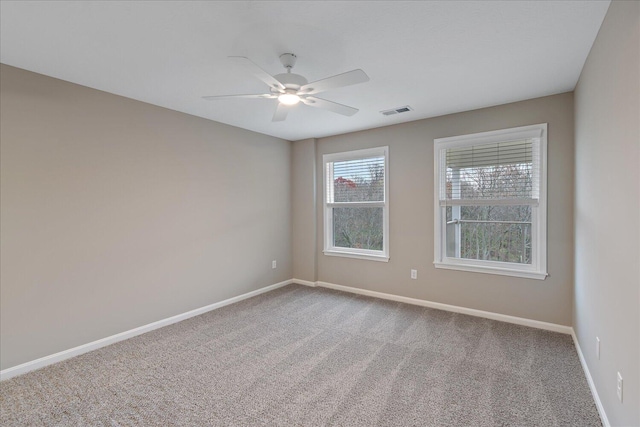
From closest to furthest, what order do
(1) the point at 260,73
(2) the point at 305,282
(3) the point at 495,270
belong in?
1. (1) the point at 260,73
2. (3) the point at 495,270
3. (2) the point at 305,282

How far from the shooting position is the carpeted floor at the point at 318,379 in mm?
1938

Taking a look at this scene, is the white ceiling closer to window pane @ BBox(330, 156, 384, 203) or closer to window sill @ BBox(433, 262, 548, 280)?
window pane @ BBox(330, 156, 384, 203)

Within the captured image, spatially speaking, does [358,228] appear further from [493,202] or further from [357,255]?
[493,202]

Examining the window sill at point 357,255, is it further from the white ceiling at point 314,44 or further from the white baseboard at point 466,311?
the white ceiling at point 314,44

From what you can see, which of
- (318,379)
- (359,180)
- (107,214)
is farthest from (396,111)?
(107,214)

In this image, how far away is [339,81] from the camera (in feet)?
6.56

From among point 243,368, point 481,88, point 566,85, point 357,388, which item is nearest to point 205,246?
point 243,368

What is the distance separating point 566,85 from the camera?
2.84 m

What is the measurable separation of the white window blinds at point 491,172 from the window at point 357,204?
836mm

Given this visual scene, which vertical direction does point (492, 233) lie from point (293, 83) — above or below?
below

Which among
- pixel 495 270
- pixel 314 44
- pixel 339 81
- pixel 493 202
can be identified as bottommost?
pixel 495 270

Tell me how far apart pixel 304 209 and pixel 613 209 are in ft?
12.6

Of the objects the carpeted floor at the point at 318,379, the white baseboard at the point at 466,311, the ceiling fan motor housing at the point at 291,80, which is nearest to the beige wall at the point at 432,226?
the white baseboard at the point at 466,311

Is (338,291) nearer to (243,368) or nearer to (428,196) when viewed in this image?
(428,196)
